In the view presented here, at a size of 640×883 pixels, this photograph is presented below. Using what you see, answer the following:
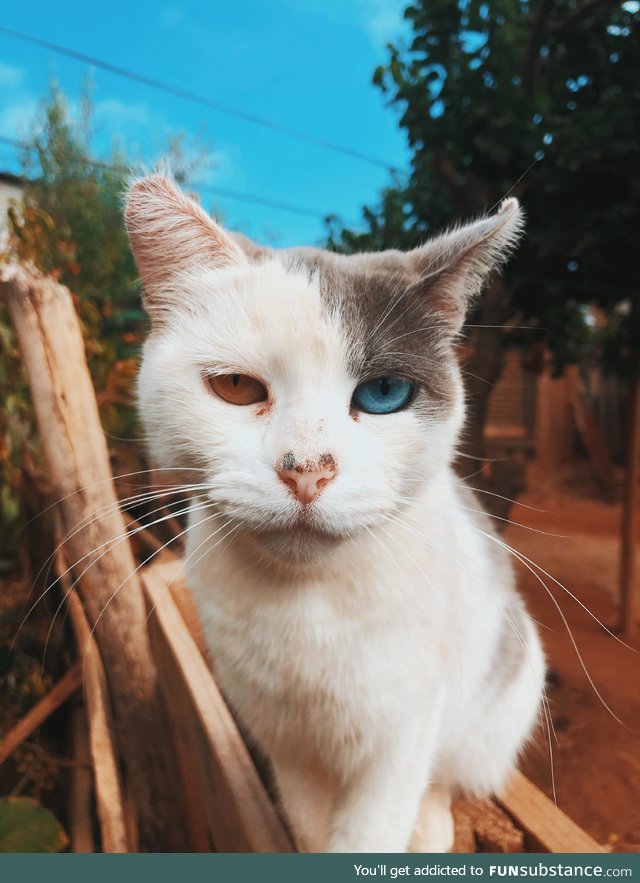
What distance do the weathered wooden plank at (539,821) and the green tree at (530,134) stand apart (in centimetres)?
41

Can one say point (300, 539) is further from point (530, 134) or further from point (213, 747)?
point (530, 134)

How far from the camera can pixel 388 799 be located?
51cm

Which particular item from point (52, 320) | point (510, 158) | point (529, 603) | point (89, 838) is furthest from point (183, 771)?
point (510, 158)

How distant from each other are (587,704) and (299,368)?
18.5 inches

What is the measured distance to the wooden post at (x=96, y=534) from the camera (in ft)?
2.61

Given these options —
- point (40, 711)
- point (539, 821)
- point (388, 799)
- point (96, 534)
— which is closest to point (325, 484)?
point (388, 799)

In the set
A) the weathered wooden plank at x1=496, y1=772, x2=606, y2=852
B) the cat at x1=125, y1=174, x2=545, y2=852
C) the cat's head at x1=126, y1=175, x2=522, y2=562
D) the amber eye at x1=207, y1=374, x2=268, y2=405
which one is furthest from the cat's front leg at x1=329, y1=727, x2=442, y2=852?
the amber eye at x1=207, y1=374, x2=268, y2=405

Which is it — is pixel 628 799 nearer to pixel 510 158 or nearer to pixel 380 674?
pixel 380 674

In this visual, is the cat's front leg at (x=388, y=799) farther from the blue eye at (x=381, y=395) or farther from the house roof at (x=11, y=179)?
the house roof at (x=11, y=179)

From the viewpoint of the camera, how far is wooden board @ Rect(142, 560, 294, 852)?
51 centimetres

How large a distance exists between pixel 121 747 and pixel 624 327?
1.06 m

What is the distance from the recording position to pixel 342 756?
0.52m

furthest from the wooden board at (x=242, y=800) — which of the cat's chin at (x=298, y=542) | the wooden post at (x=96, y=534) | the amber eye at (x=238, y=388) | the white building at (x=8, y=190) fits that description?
the white building at (x=8, y=190)

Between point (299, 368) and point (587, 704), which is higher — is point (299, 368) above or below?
above
